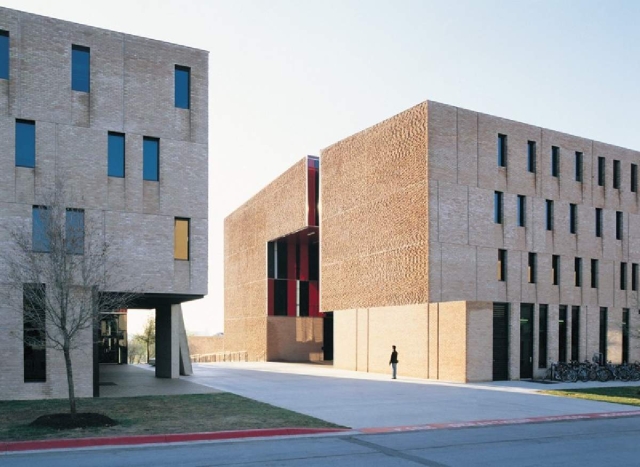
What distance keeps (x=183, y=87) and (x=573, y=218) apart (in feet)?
78.6

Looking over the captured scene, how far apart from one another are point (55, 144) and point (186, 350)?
1450 cm

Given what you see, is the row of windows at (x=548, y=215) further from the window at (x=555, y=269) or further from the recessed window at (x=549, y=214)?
the window at (x=555, y=269)

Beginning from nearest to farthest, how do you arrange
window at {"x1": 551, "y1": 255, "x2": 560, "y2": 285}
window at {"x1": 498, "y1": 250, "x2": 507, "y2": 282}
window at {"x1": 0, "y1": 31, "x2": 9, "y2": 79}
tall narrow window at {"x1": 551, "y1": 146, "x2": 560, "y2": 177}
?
window at {"x1": 0, "y1": 31, "x2": 9, "y2": 79}, window at {"x1": 498, "y1": 250, "x2": 507, "y2": 282}, window at {"x1": 551, "y1": 255, "x2": 560, "y2": 285}, tall narrow window at {"x1": 551, "y1": 146, "x2": 560, "y2": 177}

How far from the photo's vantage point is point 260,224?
54844 mm

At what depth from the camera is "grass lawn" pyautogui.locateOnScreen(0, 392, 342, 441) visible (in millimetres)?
15039

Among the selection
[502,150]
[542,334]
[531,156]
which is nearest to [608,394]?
[542,334]

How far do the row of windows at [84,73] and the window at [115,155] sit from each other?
6.43ft

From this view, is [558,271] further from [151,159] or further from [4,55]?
[4,55]

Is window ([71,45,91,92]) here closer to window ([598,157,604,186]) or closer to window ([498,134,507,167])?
window ([498,134,507,167])

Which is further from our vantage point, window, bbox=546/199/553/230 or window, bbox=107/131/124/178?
window, bbox=546/199/553/230

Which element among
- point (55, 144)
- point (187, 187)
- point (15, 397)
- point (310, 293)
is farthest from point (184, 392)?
point (310, 293)

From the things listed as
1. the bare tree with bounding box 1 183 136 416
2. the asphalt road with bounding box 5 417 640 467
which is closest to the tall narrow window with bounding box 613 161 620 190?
the asphalt road with bounding box 5 417 640 467

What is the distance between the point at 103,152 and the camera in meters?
24.5

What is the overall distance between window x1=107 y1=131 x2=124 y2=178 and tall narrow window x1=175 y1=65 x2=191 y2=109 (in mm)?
2809
